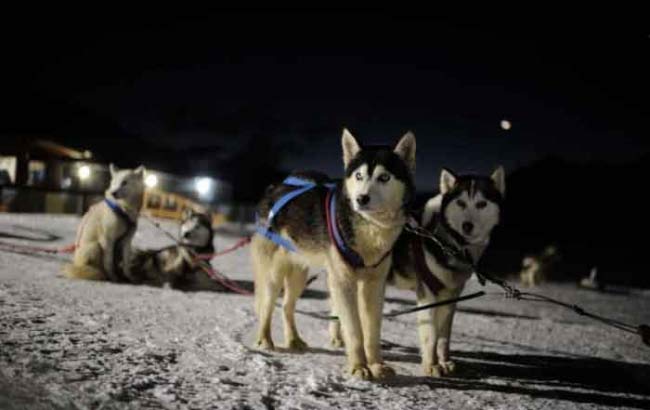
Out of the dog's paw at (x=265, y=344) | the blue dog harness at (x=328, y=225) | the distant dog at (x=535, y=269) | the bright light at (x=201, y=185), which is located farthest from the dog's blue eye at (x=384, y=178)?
the bright light at (x=201, y=185)

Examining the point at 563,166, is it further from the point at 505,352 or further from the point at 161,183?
the point at 505,352

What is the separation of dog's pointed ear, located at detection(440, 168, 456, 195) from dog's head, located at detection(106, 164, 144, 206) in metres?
4.36

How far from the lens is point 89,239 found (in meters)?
6.46

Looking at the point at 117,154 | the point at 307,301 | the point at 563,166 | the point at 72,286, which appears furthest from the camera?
the point at 563,166

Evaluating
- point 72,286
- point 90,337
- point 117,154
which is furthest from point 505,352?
point 117,154

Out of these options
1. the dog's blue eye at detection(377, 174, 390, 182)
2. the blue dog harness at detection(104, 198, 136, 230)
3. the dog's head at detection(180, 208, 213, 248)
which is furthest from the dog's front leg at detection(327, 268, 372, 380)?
the blue dog harness at detection(104, 198, 136, 230)

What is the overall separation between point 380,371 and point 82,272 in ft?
15.2

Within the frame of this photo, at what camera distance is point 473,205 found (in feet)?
12.3

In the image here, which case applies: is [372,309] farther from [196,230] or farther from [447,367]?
[196,230]

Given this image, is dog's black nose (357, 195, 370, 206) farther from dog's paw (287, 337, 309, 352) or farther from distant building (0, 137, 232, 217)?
distant building (0, 137, 232, 217)

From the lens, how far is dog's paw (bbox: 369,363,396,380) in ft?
10.7

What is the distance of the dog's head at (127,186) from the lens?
249 inches

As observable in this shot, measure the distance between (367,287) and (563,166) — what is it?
41.5 meters

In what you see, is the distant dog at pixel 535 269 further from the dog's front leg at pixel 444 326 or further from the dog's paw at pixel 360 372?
the dog's paw at pixel 360 372
